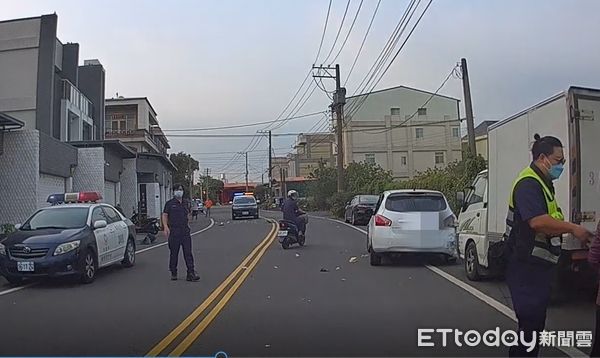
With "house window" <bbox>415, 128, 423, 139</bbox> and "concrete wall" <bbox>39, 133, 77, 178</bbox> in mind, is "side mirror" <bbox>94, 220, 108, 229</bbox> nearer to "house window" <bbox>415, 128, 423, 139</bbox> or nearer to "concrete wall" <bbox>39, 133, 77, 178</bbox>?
"concrete wall" <bbox>39, 133, 77, 178</bbox>

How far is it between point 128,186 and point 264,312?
1316 inches

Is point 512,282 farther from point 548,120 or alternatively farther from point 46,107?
point 46,107

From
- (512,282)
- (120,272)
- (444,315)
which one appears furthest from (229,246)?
(512,282)

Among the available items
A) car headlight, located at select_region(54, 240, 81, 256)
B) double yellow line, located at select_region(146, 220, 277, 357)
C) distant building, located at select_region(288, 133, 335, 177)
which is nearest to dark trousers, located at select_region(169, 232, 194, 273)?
double yellow line, located at select_region(146, 220, 277, 357)

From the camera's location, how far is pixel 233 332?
8.16 metres

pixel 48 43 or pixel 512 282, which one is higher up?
pixel 48 43

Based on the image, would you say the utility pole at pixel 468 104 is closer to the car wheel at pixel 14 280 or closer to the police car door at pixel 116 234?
the police car door at pixel 116 234

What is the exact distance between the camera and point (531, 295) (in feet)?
16.2

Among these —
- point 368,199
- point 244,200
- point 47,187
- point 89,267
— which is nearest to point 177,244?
point 89,267

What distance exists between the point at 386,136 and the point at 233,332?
66.8 metres

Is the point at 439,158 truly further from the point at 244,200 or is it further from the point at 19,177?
the point at 19,177

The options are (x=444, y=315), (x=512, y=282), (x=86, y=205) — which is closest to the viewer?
(x=512, y=282)

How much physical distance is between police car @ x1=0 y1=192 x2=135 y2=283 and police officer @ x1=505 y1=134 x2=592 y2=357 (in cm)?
931

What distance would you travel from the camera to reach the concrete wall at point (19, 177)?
2412 cm
